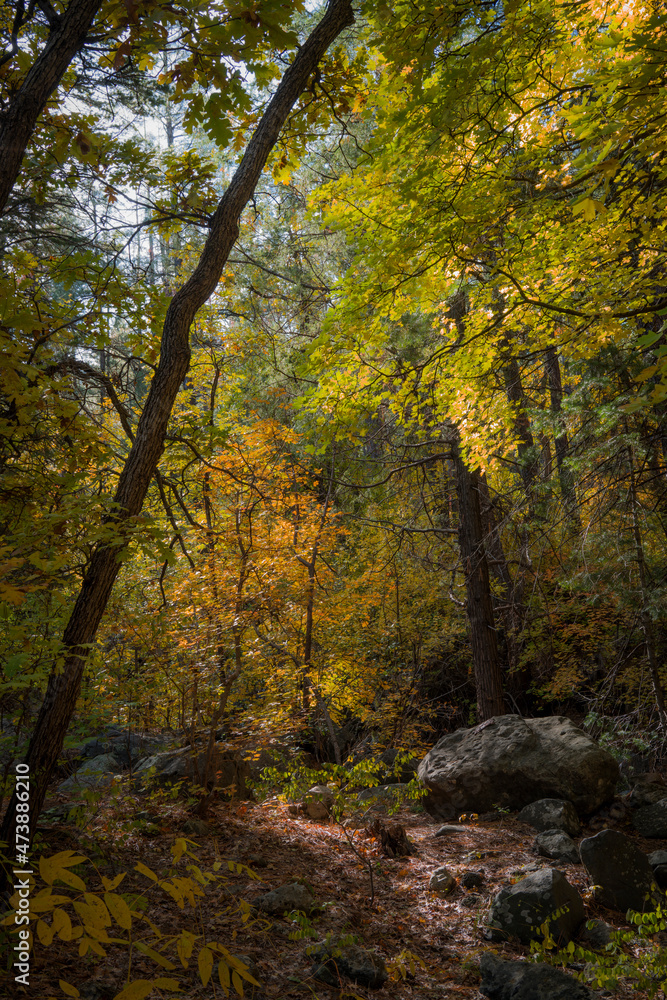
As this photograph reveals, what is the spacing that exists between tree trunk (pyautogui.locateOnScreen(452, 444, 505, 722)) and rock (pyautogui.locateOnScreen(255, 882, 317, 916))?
4507 mm

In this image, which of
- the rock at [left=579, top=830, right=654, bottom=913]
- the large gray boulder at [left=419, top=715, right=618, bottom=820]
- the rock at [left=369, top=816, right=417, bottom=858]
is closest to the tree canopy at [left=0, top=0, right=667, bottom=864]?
the large gray boulder at [left=419, top=715, right=618, bottom=820]

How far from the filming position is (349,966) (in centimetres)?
331

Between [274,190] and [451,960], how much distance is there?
14.2 m

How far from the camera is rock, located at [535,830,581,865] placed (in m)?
5.09

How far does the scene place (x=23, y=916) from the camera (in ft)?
5.31

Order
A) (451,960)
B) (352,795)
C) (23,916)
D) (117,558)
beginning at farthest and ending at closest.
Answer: (352,795), (451,960), (117,558), (23,916)

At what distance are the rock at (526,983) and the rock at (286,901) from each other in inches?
49.5

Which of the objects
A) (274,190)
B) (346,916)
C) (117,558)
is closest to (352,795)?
(346,916)

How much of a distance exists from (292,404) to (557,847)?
4510 mm

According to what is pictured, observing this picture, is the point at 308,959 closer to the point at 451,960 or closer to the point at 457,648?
the point at 451,960

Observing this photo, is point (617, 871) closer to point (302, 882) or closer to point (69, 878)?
point (302, 882)

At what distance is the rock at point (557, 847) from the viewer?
16.7 ft

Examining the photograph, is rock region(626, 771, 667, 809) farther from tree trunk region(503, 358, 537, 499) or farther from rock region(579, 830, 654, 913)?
tree trunk region(503, 358, 537, 499)

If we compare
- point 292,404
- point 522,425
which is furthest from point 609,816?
point 292,404
